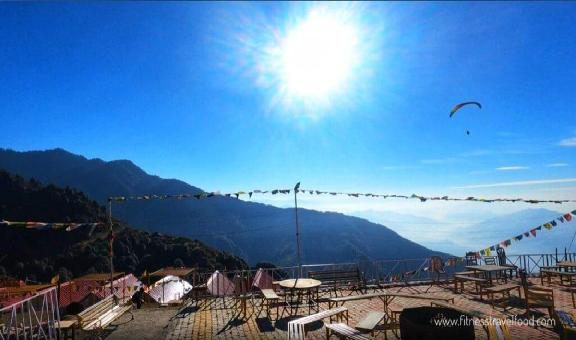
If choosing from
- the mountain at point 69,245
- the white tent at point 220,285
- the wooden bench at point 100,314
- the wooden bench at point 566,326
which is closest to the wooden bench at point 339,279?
the white tent at point 220,285

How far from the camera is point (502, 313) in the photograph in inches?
415

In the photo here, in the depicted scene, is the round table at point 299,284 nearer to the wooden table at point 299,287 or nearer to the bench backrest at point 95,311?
the wooden table at point 299,287

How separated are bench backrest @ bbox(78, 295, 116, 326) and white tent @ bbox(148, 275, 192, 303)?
13.3 feet

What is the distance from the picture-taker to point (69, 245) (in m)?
62.8

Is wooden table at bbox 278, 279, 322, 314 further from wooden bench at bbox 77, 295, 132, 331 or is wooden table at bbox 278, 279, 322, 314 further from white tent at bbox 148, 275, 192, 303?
white tent at bbox 148, 275, 192, 303

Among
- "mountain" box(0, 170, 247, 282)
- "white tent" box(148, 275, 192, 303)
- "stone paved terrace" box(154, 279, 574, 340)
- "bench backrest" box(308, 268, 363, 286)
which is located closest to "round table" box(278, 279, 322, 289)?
"stone paved terrace" box(154, 279, 574, 340)

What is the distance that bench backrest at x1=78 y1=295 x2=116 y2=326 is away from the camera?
895 centimetres

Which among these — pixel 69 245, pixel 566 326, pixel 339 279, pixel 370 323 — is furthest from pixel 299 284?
pixel 69 245

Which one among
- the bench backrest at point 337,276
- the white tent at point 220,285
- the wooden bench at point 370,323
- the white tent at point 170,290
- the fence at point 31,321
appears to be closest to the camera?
the fence at point 31,321

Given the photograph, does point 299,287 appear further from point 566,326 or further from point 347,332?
point 566,326

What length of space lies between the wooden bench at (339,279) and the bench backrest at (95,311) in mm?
6751

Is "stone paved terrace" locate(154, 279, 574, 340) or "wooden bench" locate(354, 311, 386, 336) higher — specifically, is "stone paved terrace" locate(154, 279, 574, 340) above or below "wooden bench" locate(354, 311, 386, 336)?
below

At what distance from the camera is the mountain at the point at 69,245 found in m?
56.4

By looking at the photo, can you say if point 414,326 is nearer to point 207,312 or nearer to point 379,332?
point 379,332
